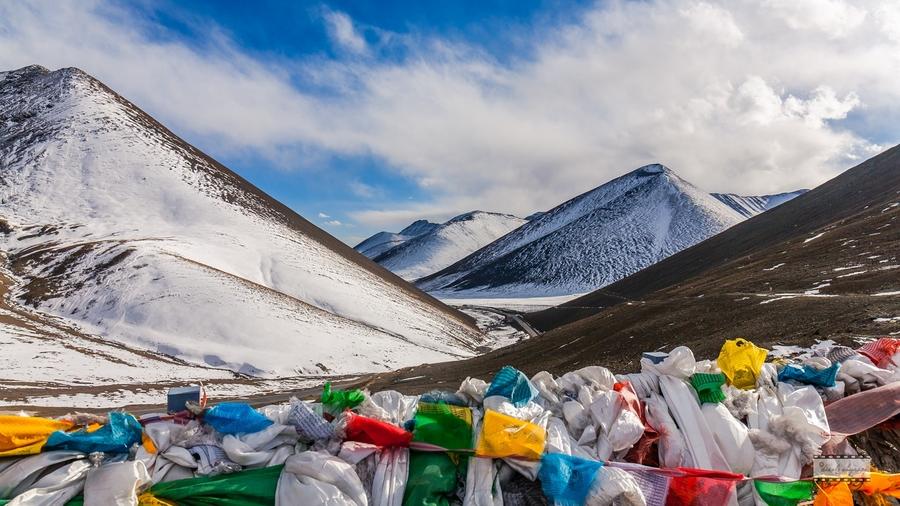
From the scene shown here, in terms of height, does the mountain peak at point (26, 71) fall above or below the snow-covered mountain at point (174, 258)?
above

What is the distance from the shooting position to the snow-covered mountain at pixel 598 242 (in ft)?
468

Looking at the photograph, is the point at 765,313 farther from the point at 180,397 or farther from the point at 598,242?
the point at 598,242

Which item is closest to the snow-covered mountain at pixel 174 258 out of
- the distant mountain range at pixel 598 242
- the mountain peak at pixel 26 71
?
the mountain peak at pixel 26 71

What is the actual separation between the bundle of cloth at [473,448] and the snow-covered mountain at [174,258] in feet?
123

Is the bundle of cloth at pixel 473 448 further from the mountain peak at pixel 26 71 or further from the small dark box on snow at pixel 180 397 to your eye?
the mountain peak at pixel 26 71

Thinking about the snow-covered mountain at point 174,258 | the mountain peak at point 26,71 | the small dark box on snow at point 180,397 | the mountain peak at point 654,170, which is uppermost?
the mountain peak at point 26,71

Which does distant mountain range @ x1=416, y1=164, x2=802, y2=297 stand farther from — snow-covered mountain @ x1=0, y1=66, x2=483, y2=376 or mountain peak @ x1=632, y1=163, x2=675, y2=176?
snow-covered mountain @ x1=0, y1=66, x2=483, y2=376

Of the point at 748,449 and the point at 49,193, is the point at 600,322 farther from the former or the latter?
the point at 49,193

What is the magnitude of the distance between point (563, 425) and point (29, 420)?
3.62 m

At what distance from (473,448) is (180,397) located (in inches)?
89.0

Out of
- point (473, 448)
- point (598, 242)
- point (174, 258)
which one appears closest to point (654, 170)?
point (598, 242)

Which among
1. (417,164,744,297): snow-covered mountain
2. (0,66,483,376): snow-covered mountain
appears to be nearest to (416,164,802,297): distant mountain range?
(417,164,744,297): snow-covered mountain

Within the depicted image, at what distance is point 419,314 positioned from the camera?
2694 inches

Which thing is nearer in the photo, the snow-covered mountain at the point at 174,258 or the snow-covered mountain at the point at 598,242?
the snow-covered mountain at the point at 174,258
